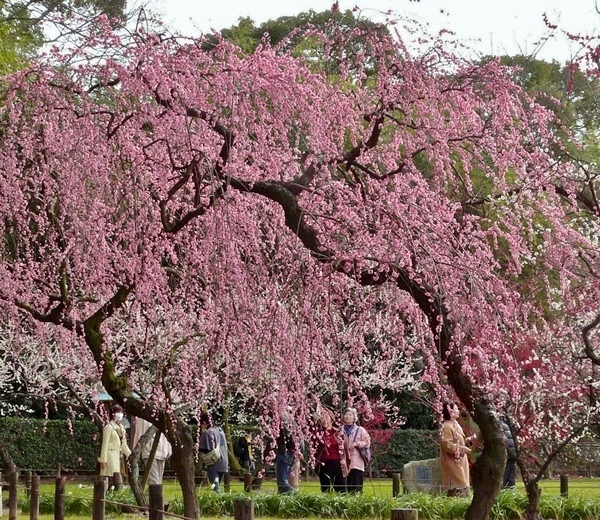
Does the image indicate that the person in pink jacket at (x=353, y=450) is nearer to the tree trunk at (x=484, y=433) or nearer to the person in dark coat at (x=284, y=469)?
the person in dark coat at (x=284, y=469)

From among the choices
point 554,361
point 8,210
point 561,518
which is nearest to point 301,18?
point 554,361

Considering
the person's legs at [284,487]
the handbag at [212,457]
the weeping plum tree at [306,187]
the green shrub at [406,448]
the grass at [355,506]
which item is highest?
the weeping plum tree at [306,187]

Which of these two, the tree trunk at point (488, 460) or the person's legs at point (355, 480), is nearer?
the tree trunk at point (488, 460)

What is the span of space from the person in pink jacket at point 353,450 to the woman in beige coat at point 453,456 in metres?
0.78

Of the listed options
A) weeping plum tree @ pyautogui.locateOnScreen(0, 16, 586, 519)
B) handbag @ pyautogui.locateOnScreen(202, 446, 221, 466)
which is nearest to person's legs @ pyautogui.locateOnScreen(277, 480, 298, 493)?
handbag @ pyautogui.locateOnScreen(202, 446, 221, 466)

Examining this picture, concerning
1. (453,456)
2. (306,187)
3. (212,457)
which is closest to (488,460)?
(306,187)

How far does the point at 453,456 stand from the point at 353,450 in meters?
1.02

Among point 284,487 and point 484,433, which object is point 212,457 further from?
point 484,433

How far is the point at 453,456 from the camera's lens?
10.5 metres

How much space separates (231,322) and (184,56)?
5.03 ft

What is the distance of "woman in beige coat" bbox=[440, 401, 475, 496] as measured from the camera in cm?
1003

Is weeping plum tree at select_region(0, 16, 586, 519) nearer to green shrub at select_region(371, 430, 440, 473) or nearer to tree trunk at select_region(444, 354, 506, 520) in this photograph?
tree trunk at select_region(444, 354, 506, 520)

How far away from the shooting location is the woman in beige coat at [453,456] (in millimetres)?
10033

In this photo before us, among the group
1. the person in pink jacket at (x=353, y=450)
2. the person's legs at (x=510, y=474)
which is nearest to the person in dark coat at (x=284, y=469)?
the person in pink jacket at (x=353, y=450)
